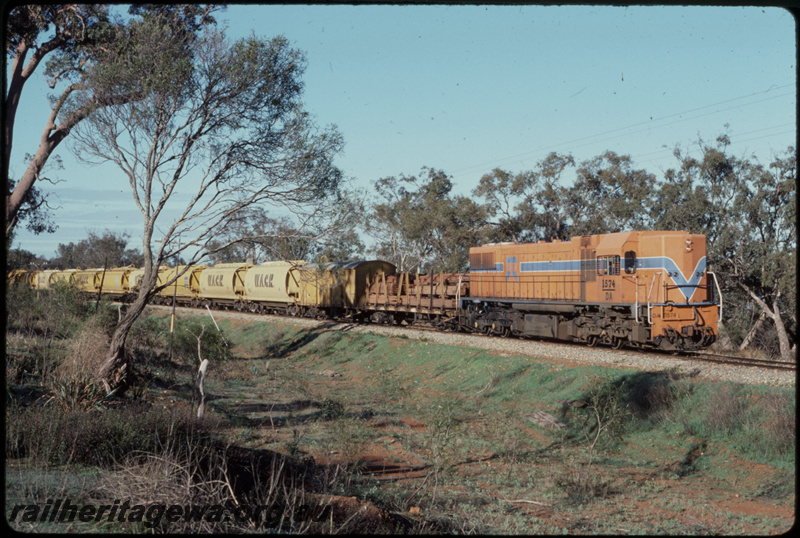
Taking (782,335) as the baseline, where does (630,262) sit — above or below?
above

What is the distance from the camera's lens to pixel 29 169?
17562 mm

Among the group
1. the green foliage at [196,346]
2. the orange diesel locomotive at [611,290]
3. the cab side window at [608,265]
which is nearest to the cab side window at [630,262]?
the orange diesel locomotive at [611,290]

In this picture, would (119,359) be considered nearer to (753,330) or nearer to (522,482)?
(522,482)

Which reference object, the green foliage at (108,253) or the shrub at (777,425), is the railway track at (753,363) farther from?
the green foliage at (108,253)

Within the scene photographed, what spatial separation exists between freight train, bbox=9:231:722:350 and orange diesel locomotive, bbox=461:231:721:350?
0.03 m

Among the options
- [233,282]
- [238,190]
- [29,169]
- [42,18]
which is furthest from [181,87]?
[233,282]

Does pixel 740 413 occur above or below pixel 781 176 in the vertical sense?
below

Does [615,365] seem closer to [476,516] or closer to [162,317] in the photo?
[476,516]

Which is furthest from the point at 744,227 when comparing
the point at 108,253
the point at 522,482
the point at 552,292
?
the point at 108,253

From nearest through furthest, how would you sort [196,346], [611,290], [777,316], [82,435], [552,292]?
1. [82,435]
2. [611,290]
3. [552,292]
4. [196,346]
5. [777,316]

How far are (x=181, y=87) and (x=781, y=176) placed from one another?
3399 cm

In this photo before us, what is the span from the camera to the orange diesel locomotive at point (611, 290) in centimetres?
1752

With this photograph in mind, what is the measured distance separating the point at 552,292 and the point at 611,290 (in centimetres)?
273

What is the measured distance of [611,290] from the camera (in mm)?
18719
